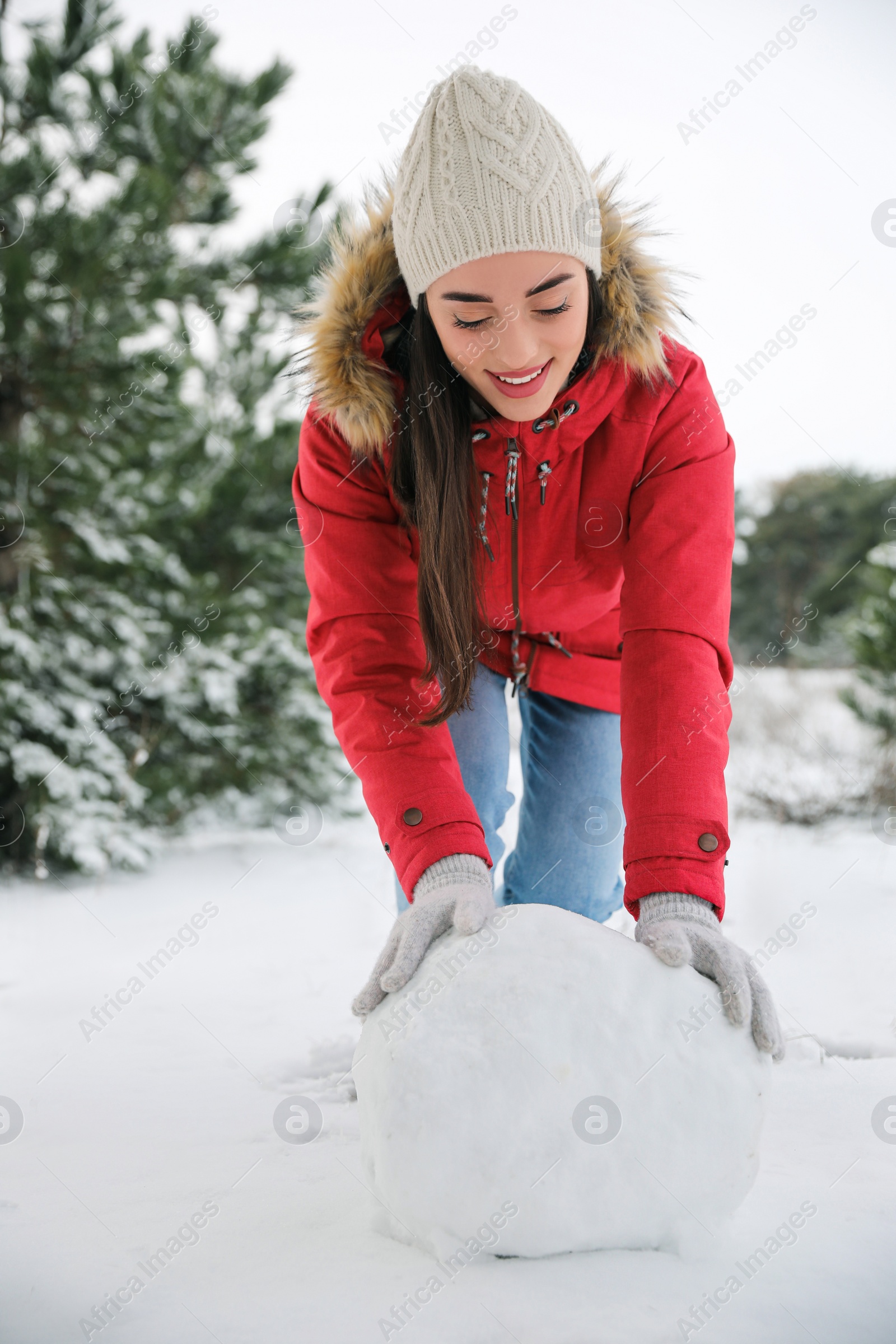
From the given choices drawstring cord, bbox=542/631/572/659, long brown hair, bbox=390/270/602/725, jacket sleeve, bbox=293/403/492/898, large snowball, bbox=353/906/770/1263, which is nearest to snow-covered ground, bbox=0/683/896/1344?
large snowball, bbox=353/906/770/1263

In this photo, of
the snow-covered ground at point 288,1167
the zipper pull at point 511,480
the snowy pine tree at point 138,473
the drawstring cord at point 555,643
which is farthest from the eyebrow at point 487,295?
the snowy pine tree at point 138,473

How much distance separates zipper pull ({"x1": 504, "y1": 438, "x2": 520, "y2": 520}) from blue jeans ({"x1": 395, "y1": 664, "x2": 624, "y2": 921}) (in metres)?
0.46

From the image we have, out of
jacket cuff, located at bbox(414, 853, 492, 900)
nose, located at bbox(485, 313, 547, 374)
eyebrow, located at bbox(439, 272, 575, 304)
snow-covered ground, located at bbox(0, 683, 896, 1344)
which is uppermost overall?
eyebrow, located at bbox(439, 272, 575, 304)

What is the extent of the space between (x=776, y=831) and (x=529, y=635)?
10.1 feet

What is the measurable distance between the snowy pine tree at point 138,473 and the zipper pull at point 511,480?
2453mm

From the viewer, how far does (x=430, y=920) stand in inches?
56.9

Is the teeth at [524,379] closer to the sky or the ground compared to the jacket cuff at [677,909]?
closer to the sky

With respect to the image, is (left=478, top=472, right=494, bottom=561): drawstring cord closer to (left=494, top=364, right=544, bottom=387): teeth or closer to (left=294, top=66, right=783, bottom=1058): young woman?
(left=294, top=66, right=783, bottom=1058): young woman

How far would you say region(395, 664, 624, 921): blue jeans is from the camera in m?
2.21

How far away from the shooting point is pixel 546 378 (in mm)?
1568

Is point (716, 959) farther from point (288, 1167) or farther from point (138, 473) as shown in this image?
point (138, 473)

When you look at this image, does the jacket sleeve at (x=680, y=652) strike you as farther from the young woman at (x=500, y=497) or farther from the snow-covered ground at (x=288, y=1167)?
the snow-covered ground at (x=288, y=1167)

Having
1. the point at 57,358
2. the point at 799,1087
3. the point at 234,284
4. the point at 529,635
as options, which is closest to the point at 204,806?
the point at 57,358

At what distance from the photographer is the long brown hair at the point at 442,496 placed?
1.64 metres
